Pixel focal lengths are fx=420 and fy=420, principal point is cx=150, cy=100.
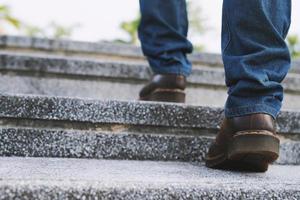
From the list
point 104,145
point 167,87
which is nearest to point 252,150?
point 104,145

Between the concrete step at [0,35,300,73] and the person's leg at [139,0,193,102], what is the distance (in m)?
1.29

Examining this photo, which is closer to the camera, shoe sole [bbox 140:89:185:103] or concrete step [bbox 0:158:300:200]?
concrete step [bbox 0:158:300:200]

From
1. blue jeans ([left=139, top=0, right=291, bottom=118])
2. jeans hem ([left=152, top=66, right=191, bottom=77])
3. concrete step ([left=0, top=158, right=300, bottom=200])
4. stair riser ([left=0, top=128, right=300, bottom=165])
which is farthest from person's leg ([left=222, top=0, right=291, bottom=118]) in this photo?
jeans hem ([left=152, top=66, right=191, bottom=77])

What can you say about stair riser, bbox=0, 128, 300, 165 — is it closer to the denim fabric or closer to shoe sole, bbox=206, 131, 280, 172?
shoe sole, bbox=206, 131, 280, 172

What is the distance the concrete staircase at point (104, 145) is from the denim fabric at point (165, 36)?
0.25 meters

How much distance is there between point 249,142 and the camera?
3.16 feet

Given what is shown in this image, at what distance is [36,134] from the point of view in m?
1.18

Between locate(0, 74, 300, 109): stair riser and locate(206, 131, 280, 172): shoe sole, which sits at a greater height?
locate(0, 74, 300, 109): stair riser

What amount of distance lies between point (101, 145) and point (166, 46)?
1.65ft

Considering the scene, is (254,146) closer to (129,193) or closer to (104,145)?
(129,193)

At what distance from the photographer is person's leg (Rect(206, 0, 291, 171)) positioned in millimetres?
970

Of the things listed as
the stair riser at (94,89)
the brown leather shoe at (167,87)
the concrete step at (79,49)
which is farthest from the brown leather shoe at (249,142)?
the concrete step at (79,49)

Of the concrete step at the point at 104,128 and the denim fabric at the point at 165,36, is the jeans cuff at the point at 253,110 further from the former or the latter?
the denim fabric at the point at 165,36

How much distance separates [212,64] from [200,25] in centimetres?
1446
